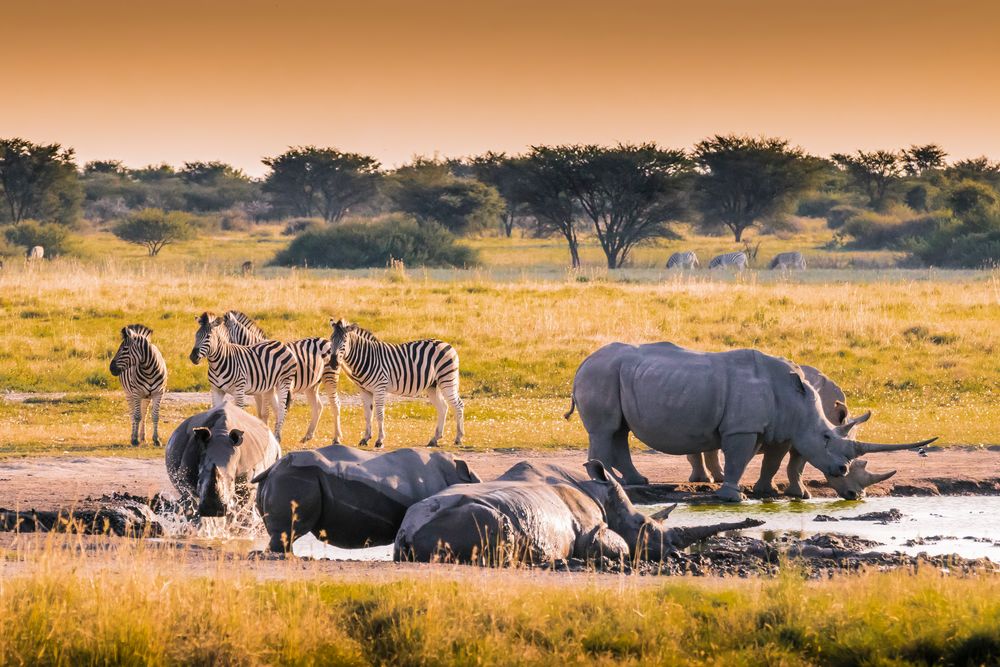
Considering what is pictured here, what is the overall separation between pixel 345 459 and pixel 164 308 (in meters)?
17.9

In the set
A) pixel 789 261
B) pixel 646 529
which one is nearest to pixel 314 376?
pixel 646 529

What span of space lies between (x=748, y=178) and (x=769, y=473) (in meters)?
50.4

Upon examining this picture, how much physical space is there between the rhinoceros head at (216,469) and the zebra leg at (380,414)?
18.7 ft

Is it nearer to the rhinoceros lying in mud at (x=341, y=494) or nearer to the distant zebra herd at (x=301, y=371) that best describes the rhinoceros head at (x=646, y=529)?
the rhinoceros lying in mud at (x=341, y=494)

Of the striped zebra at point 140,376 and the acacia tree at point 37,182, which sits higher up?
the acacia tree at point 37,182

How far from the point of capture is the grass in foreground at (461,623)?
7.47 m

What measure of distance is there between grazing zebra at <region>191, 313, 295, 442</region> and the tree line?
127 feet

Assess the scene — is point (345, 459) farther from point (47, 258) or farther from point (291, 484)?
point (47, 258)

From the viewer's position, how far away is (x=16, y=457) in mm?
15500

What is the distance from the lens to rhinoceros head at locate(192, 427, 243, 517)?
1105 cm

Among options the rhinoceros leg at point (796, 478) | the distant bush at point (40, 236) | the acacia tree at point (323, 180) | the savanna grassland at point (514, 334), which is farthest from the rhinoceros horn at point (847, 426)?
the acacia tree at point (323, 180)

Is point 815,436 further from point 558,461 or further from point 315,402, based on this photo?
point 315,402

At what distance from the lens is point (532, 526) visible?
10141mm

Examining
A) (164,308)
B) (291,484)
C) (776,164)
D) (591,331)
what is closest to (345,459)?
(291,484)
